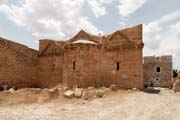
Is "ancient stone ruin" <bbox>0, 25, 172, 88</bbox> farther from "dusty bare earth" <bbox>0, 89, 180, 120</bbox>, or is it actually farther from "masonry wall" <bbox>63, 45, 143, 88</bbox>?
"dusty bare earth" <bbox>0, 89, 180, 120</bbox>

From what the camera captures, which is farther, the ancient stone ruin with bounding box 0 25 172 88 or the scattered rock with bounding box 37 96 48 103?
the ancient stone ruin with bounding box 0 25 172 88

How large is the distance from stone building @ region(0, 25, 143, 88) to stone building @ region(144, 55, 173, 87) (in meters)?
13.3

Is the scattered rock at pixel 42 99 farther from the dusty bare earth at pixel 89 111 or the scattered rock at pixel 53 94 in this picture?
the scattered rock at pixel 53 94

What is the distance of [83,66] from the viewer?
13.9 meters

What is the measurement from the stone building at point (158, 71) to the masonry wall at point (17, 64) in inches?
649

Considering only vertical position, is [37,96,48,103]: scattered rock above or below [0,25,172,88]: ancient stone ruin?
below

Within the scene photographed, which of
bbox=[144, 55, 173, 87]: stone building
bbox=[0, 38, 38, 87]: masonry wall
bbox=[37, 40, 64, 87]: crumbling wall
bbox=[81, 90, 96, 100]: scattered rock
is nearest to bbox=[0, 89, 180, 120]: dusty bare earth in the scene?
bbox=[81, 90, 96, 100]: scattered rock

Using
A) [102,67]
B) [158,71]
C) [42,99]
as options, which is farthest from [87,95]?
[158,71]

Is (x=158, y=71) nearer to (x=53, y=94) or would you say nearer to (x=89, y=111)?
(x=53, y=94)

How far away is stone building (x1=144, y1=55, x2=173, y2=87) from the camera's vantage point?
86.7 ft

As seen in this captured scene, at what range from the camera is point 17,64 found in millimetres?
16578

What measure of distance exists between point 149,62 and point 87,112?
21.9 meters

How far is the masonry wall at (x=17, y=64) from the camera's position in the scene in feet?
49.1

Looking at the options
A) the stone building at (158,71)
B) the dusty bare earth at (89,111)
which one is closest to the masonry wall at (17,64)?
the dusty bare earth at (89,111)
